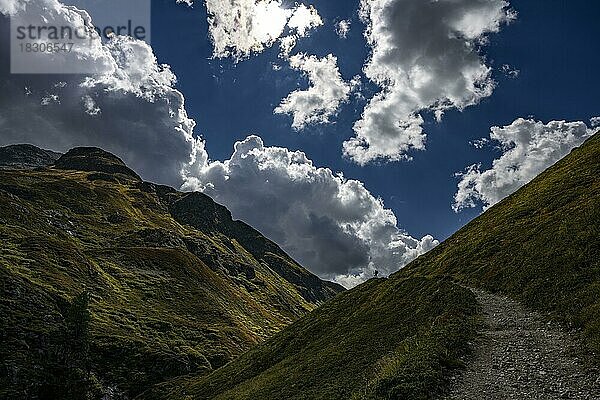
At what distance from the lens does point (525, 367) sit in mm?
23250

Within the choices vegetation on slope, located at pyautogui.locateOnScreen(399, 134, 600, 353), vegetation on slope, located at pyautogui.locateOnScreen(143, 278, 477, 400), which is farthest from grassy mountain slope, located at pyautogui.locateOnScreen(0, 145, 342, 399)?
vegetation on slope, located at pyautogui.locateOnScreen(399, 134, 600, 353)

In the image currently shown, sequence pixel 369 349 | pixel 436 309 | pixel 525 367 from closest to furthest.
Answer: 1. pixel 525 367
2. pixel 369 349
3. pixel 436 309

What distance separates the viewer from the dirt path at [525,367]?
2005 centimetres

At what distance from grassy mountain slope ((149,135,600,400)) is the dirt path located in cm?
117

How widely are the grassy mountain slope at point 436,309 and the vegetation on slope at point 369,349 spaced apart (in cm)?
11

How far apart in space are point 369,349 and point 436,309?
7260mm

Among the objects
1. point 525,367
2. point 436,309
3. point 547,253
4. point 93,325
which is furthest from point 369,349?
point 93,325

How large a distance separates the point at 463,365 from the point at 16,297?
121m

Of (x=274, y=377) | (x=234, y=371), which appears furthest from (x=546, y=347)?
(x=234, y=371)

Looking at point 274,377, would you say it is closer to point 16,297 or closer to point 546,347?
point 546,347

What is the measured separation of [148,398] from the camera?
105 meters

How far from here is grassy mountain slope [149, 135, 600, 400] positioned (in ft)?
88.1

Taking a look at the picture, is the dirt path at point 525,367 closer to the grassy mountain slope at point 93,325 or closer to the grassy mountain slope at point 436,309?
the grassy mountain slope at point 436,309

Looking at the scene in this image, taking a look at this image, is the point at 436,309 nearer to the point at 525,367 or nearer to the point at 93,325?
the point at 525,367
